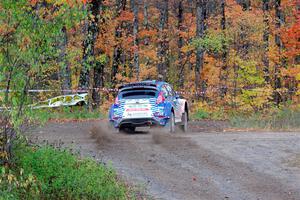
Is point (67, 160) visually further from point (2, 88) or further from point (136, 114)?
point (136, 114)

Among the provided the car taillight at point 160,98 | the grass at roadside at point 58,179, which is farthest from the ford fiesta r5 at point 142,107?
the grass at roadside at point 58,179

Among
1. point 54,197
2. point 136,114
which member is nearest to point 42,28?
point 54,197

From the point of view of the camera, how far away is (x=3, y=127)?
34.8ft

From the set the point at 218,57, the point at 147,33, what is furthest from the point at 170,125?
the point at 147,33

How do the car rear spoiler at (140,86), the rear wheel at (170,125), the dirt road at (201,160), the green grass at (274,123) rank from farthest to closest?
1. the green grass at (274,123)
2. the rear wheel at (170,125)
3. the car rear spoiler at (140,86)
4. the dirt road at (201,160)

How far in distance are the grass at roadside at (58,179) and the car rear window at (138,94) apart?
22.8 ft

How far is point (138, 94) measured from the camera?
1942 centimetres

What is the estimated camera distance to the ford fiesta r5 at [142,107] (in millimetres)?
19219

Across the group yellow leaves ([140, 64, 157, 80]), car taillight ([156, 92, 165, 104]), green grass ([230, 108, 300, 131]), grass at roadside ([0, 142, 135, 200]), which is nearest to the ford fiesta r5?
car taillight ([156, 92, 165, 104])

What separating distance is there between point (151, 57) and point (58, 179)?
27937 millimetres

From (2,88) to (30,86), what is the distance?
63 centimetres

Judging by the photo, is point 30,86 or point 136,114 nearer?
point 30,86

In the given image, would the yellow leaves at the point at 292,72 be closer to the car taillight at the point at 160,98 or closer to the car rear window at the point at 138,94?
the car taillight at the point at 160,98

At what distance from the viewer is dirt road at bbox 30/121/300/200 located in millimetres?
11445
